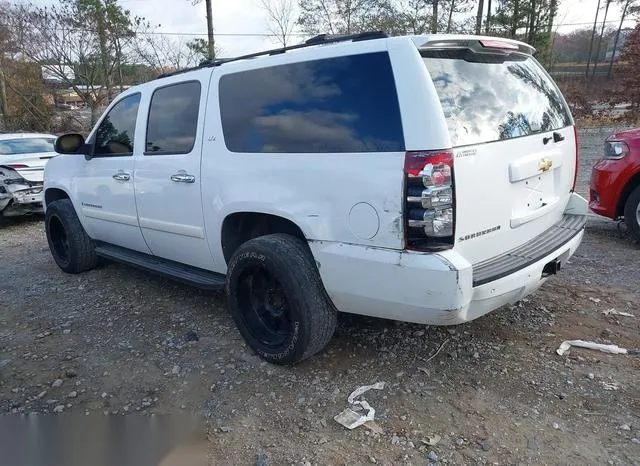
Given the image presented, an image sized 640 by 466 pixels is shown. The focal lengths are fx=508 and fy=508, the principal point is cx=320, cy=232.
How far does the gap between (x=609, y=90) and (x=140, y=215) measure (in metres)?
19.2

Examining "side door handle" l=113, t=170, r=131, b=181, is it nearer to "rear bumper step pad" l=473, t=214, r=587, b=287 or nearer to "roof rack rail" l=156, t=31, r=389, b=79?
"roof rack rail" l=156, t=31, r=389, b=79

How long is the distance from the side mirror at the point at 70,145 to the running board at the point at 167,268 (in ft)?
3.17

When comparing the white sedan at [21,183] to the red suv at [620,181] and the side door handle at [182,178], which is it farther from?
the red suv at [620,181]

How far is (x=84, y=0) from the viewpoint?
65.9ft

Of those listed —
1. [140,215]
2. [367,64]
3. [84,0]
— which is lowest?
[140,215]

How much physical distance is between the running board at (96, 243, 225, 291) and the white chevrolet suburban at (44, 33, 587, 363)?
34 mm

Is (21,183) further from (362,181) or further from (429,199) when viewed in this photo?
(429,199)

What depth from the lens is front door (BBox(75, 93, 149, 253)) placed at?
173 inches

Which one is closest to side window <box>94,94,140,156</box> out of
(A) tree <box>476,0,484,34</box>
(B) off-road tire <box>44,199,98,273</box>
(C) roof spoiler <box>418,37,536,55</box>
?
(B) off-road tire <box>44,199,98,273</box>

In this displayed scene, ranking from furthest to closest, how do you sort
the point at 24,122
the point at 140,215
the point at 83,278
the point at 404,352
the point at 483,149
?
1. the point at 24,122
2. the point at 83,278
3. the point at 140,215
4. the point at 404,352
5. the point at 483,149

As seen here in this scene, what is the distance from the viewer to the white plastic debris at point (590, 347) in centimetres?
328

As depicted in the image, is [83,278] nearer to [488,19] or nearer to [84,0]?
[84,0]

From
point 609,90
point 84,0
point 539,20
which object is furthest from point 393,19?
point 84,0

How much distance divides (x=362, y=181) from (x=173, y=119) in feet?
6.46
